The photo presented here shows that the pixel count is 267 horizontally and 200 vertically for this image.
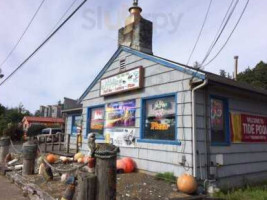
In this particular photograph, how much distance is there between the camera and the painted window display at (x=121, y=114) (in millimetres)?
10156

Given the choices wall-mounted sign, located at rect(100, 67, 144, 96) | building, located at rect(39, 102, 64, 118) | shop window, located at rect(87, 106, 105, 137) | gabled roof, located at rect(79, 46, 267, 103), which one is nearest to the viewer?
gabled roof, located at rect(79, 46, 267, 103)

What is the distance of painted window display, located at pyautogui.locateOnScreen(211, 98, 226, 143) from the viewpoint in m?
8.28

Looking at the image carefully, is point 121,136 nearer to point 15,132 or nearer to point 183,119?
point 183,119

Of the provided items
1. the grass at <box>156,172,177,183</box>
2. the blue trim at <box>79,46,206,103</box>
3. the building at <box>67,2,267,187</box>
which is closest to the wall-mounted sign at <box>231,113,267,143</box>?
the building at <box>67,2,267,187</box>

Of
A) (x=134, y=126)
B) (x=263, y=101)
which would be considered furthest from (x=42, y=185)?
(x=263, y=101)

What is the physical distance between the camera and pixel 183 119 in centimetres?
795

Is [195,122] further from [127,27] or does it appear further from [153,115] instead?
[127,27]

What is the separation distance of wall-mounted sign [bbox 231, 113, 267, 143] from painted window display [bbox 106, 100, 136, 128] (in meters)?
3.56

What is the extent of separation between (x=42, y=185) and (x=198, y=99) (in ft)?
16.6

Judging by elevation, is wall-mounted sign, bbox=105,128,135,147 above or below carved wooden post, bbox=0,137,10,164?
above

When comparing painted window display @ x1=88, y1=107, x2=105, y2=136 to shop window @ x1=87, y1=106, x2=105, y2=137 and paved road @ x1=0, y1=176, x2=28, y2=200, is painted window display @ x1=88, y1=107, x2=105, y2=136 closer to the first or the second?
shop window @ x1=87, y1=106, x2=105, y2=137

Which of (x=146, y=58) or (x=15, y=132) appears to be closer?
(x=146, y=58)

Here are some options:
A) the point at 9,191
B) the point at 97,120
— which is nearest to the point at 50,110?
the point at 97,120

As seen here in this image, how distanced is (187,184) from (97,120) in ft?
21.9
